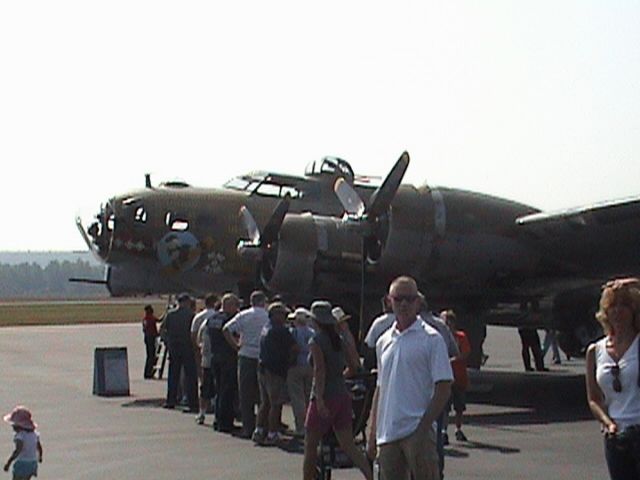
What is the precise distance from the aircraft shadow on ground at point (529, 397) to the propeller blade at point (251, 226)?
4.46m

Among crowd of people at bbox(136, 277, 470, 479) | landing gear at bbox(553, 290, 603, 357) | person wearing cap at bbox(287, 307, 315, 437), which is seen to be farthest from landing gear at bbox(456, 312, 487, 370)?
person wearing cap at bbox(287, 307, 315, 437)

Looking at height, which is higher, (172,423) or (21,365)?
(172,423)

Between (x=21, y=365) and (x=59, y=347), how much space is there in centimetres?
787

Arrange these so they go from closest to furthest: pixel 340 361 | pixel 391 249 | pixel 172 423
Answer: pixel 340 361 → pixel 172 423 → pixel 391 249

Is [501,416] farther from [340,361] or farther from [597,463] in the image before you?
[340,361]

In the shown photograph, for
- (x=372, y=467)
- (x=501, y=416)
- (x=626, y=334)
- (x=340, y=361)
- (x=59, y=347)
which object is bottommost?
(x=59, y=347)

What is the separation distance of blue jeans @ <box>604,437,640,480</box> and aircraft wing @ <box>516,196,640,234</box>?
36.4ft

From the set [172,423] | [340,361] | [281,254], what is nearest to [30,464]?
[340,361]

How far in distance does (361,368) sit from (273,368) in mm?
2791

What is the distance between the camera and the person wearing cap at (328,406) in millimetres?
10602

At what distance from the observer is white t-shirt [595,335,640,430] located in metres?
7.24

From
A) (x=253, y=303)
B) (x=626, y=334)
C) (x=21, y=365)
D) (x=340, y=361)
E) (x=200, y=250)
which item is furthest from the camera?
(x=21, y=365)

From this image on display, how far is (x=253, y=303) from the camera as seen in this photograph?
51.7 ft

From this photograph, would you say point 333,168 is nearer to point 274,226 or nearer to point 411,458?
point 274,226
